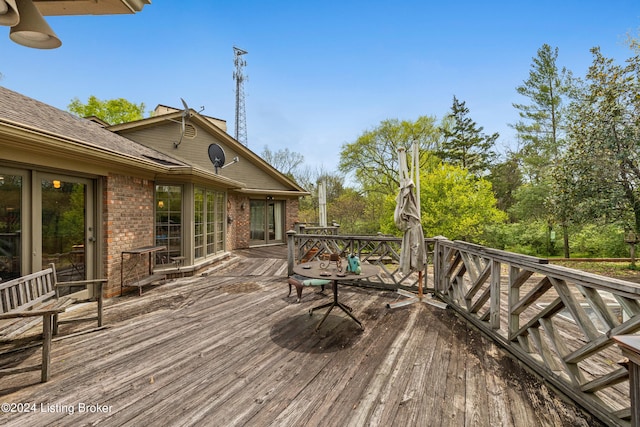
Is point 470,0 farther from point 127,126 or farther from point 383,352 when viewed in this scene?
point 127,126

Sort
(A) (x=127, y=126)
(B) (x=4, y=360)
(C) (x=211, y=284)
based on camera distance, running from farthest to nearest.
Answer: (A) (x=127, y=126)
(C) (x=211, y=284)
(B) (x=4, y=360)

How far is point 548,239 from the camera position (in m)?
16.4

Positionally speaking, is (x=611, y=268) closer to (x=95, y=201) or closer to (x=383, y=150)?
(x=383, y=150)

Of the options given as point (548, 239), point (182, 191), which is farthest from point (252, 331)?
point (548, 239)

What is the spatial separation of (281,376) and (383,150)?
19181mm

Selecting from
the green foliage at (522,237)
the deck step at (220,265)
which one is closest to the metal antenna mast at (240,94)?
the deck step at (220,265)

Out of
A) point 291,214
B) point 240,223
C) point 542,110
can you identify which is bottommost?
point 240,223

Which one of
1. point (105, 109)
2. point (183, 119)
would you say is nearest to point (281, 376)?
point (183, 119)

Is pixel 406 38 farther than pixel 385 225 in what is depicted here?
No

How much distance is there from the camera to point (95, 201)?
4.98 m

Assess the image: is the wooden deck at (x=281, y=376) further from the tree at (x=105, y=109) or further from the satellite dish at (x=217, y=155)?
the tree at (x=105, y=109)

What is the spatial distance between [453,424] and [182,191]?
6942 mm

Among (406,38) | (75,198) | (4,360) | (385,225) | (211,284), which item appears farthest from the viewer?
(385,225)

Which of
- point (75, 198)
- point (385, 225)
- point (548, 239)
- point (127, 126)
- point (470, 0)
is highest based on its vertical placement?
point (470, 0)
